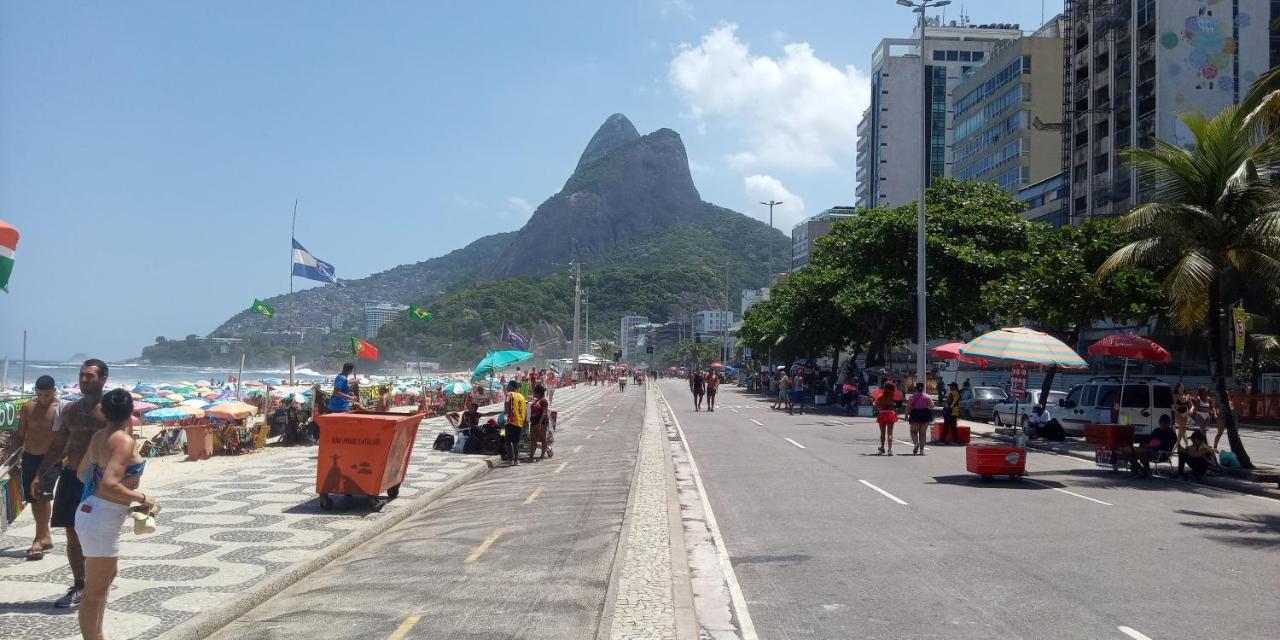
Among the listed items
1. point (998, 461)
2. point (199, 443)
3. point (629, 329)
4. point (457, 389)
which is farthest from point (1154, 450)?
point (629, 329)

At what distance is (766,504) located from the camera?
12320 millimetres

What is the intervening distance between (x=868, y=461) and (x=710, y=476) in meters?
4.30

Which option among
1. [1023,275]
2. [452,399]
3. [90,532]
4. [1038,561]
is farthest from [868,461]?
[452,399]

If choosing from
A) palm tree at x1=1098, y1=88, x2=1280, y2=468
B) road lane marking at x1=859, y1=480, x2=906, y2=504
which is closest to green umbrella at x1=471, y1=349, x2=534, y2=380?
road lane marking at x1=859, y1=480, x2=906, y2=504

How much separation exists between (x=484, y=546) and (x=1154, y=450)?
1251 centimetres

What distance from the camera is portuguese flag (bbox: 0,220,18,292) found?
369 inches

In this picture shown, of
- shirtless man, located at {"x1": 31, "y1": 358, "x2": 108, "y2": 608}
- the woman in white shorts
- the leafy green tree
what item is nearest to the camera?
the woman in white shorts

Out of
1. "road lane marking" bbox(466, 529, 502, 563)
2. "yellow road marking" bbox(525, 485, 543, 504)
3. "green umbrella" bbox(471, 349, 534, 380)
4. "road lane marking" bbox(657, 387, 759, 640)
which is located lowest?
"yellow road marking" bbox(525, 485, 543, 504)

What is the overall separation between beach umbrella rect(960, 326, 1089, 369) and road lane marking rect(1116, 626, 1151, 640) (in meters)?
13.0

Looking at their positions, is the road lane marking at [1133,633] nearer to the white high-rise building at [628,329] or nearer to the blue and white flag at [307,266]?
the blue and white flag at [307,266]

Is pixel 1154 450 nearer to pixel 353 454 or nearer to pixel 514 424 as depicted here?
pixel 514 424

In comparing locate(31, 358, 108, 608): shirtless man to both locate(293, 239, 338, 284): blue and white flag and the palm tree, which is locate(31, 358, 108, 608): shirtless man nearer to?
the palm tree

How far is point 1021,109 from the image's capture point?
67.6m

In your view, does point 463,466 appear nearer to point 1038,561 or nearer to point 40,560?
point 40,560
